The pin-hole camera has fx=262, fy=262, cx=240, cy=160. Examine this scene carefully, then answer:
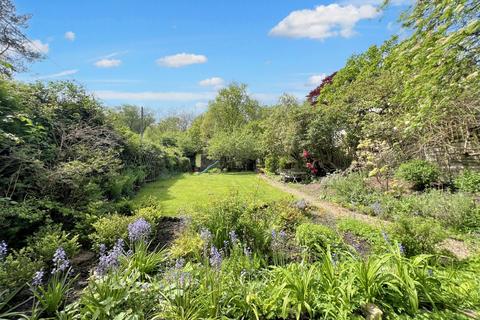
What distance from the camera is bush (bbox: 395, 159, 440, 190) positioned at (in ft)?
23.8

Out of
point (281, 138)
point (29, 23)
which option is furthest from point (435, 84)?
point (281, 138)

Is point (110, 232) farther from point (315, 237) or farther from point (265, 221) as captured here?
point (315, 237)

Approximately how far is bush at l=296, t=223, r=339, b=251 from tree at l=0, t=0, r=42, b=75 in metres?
7.04

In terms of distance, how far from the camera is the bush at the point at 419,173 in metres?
7.25

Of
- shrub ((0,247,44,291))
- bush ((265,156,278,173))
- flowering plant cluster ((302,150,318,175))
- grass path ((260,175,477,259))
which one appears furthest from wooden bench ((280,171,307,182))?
shrub ((0,247,44,291))

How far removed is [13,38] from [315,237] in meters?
8.26

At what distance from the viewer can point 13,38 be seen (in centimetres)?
643

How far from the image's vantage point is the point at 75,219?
16.8 feet

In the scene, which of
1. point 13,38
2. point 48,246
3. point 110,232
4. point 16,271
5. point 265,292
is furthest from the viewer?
point 13,38

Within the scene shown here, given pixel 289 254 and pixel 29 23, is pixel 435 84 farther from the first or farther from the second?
pixel 29 23

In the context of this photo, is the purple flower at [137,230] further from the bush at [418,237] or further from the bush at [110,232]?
the bush at [418,237]

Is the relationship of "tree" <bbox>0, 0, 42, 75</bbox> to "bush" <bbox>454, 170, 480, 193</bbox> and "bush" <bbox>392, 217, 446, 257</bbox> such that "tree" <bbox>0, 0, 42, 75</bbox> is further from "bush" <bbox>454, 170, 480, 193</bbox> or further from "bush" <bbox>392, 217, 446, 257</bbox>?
"bush" <bbox>454, 170, 480, 193</bbox>

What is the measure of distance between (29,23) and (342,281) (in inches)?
363

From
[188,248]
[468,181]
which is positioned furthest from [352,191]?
[188,248]
